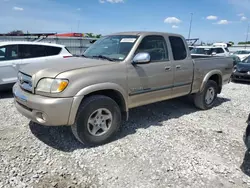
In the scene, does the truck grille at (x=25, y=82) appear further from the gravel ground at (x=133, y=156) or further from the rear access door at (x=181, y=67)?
the rear access door at (x=181, y=67)

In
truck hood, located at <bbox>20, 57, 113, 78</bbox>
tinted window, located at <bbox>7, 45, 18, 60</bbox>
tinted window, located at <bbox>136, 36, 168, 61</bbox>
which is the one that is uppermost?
tinted window, located at <bbox>136, 36, 168, 61</bbox>

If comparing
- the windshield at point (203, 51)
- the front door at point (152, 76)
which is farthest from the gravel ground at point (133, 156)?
the windshield at point (203, 51)

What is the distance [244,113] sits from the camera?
5.75 meters

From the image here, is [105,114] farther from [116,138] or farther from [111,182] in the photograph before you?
[111,182]

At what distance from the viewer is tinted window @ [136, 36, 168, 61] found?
4195mm

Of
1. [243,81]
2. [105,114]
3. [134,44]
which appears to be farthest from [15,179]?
[243,81]

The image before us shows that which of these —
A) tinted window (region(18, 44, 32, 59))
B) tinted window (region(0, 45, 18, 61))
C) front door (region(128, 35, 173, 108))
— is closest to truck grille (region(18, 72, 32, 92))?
front door (region(128, 35, 173, 108))

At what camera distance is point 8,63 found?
6.39 m

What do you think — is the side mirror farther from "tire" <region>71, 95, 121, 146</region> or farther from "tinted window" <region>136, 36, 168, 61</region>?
"tire" <region>71, 95, 121, 146</region>

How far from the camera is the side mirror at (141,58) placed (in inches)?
147

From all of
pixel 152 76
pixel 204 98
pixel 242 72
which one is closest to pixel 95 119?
→ pixel 152 76

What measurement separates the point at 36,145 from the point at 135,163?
165cm

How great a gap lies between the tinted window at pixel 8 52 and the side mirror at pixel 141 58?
4480mm

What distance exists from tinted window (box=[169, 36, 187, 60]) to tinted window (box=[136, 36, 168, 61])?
0.27 m
